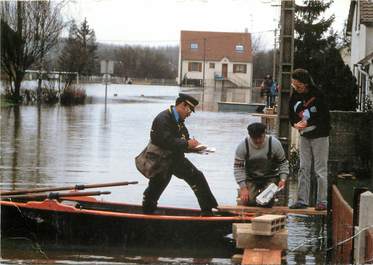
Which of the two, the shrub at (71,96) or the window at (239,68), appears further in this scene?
the window at (239,68)

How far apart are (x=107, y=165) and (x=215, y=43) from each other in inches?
2887

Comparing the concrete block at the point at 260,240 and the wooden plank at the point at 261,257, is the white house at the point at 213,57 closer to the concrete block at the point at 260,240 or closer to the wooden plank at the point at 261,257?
the concrete block at the point at 260,240

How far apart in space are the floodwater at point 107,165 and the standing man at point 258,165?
81 centimetres

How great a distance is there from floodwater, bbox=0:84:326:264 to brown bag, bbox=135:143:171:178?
1.02m

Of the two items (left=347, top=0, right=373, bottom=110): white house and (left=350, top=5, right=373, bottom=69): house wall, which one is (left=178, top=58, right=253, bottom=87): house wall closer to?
(left=350, top=5, right=373, bottom=69): house wall

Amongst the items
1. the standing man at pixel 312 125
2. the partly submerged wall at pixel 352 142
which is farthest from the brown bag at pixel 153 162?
the partly submerged wall at pixel 352 142

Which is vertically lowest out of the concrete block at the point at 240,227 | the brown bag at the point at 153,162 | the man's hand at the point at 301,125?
the concrete block at the point at 240,227

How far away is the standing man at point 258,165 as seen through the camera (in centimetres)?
907

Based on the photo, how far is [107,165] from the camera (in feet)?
54.6

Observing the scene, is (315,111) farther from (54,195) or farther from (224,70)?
(224,70)

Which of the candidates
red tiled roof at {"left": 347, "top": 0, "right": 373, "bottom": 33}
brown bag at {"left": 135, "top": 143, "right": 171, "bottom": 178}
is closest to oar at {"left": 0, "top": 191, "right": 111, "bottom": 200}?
brown bag at {"left": 135, "top": 143, "right": 171, "bottom": 178}

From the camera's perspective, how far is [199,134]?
24562 mm

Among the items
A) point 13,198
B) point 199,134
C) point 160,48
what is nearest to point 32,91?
point 199,134

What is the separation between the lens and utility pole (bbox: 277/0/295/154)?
11.7 metres
